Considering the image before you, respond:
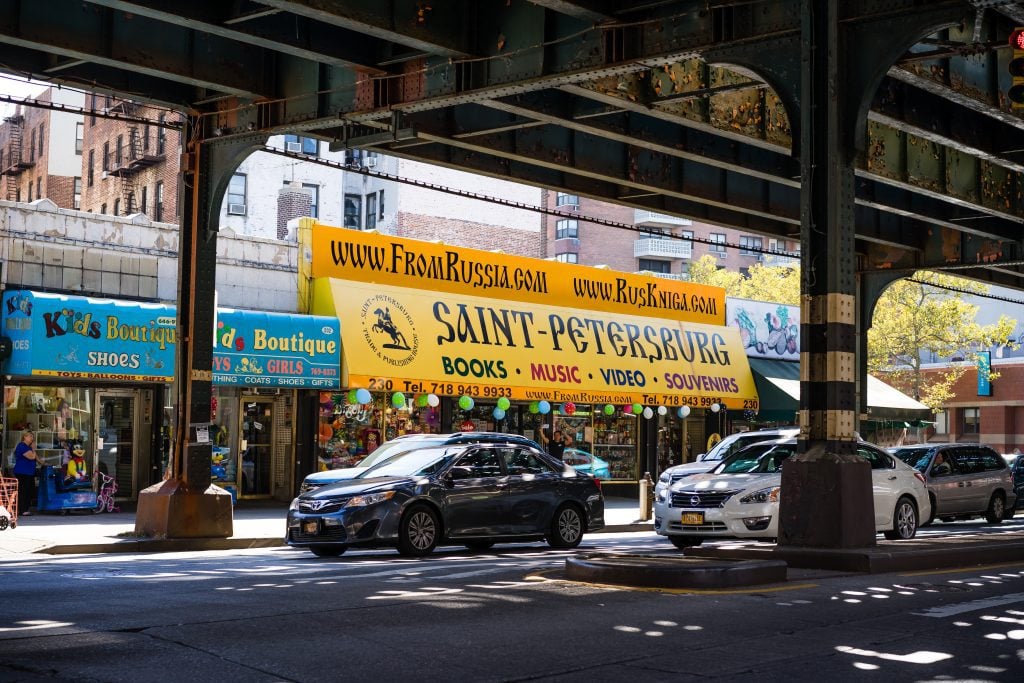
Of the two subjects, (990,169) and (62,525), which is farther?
(990,169)

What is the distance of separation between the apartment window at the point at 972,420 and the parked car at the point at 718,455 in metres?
51.3

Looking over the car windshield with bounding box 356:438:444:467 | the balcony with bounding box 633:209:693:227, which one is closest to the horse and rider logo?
the car windshield with bounding box 356:438:444:467

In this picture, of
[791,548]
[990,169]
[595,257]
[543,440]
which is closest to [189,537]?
[791,548]

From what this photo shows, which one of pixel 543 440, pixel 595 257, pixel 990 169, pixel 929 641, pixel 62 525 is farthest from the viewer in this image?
pixel 595 257

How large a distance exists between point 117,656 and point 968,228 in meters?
26.7

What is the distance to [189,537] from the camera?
19750 millimetres

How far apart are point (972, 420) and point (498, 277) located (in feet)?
148

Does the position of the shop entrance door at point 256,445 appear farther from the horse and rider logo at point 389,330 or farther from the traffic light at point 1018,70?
the traffic light at point 1018,70

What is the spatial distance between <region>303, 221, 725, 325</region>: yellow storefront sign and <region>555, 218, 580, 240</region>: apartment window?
3983 centimetres

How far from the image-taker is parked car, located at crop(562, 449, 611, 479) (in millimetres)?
35078

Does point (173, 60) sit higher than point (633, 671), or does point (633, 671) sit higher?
point (173, 60)

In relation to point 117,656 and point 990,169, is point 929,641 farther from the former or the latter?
point 990,169

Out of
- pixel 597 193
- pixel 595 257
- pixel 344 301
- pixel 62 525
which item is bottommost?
pixel 62 525

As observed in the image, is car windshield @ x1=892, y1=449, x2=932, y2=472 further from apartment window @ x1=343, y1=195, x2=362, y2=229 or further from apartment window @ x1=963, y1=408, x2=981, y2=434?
apartment window @ x1=963, y1=408, x2=981, y2=434
